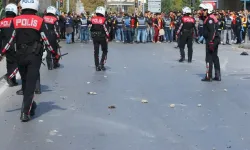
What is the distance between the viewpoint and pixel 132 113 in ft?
32.1

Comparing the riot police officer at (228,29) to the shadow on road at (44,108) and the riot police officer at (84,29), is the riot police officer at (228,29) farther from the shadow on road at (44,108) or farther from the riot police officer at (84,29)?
the shadow on road at (44,108)

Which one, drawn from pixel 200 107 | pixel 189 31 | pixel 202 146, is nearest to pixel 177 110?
pixel 200 107

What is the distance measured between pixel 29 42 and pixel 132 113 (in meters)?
2.23

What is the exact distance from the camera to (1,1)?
73.7 feet

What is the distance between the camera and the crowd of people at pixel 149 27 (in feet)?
105

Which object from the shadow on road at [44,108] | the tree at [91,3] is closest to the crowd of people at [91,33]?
the shadow on road at [44,108]

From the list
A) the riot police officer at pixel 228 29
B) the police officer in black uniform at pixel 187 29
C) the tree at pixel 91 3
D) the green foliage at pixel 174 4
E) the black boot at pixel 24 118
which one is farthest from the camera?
the tree at pixel 91 3

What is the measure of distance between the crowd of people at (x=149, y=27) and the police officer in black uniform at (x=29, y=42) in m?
22.6

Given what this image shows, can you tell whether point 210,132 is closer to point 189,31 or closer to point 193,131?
point 193,131

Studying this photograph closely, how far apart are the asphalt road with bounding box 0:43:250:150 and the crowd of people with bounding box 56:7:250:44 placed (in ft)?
51.6

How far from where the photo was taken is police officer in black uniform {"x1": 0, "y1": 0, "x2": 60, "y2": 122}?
8875 mm

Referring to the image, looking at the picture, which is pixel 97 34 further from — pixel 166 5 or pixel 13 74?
pixel 166 5

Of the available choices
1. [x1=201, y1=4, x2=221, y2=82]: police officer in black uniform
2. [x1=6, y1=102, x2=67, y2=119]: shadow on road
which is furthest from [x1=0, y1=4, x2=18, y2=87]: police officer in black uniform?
[x1=201, y1=4, x2=221, y2=82]: police officer in black uniform

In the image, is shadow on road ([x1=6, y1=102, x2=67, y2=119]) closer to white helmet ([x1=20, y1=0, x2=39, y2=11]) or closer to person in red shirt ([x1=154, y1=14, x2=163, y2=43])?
white helmet ([x1=20, y1=0, x2=39, y2=11])
